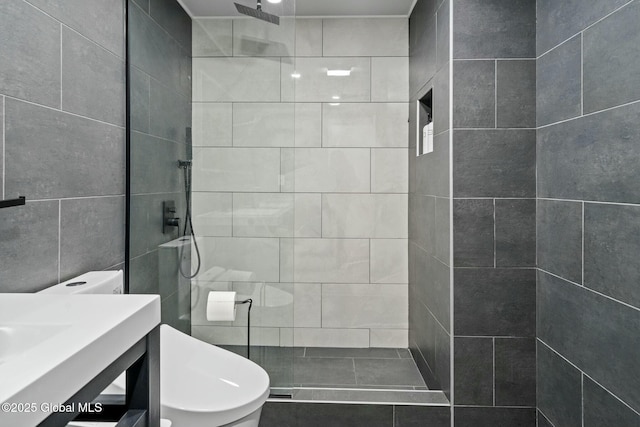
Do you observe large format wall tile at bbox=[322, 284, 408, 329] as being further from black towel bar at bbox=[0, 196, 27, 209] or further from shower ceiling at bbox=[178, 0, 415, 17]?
→ black towel bar at bbox=[0, 196, 27, 209]

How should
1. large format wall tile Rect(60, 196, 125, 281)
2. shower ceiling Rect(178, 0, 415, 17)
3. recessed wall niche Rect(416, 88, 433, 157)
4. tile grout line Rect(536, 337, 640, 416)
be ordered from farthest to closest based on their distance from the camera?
shower ceiling Rect(178, 0, 415, 17) → recessed wall niche Rect(416, 88, 433, 157) → large format wall tile Rect(60, 196, 125, 281) → tile grout line Rect(536, 337, 640, 416)

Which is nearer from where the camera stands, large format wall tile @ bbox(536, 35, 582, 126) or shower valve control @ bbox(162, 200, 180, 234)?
large format wall tile @ bbox(536, 35, 582, 126)

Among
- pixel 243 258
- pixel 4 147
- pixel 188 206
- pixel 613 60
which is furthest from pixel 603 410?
pixel 4 147

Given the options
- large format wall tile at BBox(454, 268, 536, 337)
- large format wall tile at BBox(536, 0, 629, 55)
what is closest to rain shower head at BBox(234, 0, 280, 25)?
large format wall tile at BBox(536, 0, 629, 55)

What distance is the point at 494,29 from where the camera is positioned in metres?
1.89

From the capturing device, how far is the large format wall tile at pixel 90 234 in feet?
5.07

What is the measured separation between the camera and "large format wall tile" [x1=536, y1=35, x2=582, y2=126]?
5.09 feet

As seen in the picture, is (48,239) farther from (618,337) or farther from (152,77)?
(618,337)

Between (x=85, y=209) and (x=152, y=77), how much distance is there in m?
0.78

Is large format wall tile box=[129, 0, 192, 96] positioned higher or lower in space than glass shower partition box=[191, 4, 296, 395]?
higher

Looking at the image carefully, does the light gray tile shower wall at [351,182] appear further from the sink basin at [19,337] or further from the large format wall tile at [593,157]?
A: the sink basin at [19,337]

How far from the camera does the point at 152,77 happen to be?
2.04m

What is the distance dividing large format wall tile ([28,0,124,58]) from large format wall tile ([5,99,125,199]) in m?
0.36

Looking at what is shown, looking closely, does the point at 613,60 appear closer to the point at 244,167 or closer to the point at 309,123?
the point at 244,167
